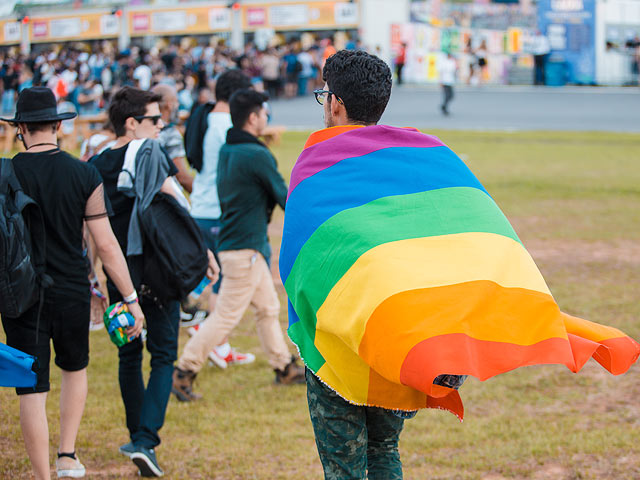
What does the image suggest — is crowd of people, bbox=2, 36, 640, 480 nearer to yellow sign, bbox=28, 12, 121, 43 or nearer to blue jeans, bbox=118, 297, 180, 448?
blue jeans, bbox=118, 297, 180, 448

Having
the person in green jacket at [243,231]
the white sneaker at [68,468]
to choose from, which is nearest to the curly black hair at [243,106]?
the person in green jacket at [243,231]

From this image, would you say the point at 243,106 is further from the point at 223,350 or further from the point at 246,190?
the point at 223,350

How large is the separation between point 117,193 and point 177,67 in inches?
941

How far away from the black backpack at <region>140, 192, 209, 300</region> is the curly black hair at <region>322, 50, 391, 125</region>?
178 centimetres

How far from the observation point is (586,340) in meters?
2.74

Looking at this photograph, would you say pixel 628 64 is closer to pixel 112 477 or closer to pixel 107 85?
pixel 107 85

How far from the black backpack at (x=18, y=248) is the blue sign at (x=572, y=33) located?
33.2 metres

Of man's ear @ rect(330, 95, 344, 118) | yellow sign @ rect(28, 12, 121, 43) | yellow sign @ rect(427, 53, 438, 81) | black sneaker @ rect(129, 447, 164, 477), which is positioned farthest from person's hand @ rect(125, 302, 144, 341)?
yellow sign @ rect(28, 12, 121, 43)

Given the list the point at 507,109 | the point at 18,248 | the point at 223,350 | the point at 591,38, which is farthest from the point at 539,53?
the point at 18,248

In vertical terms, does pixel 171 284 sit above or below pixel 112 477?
above

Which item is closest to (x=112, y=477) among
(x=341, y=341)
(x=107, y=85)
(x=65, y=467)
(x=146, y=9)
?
(x=65, y=467)

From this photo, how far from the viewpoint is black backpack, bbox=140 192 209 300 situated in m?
4.45

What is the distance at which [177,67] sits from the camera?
27.5 metres

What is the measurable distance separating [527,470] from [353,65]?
103 inches
